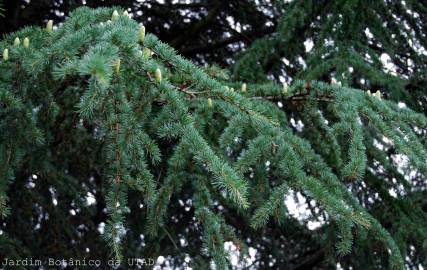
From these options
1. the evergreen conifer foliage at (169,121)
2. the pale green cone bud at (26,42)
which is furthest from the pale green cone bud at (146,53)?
the pale green cone bud at (26,42)

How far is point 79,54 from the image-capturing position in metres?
1.73

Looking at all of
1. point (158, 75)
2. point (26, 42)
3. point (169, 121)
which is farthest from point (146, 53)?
point (26, 42)

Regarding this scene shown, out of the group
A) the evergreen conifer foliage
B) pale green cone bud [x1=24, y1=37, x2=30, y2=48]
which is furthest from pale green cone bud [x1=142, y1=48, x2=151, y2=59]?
pale green cone bud [x1=24, y1=37, x2=30, y2=48]

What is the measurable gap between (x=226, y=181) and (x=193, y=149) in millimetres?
182

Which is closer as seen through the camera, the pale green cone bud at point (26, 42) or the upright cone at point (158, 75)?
the upright cone at point (158, 75)

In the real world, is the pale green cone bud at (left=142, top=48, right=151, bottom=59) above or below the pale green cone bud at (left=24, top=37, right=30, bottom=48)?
below

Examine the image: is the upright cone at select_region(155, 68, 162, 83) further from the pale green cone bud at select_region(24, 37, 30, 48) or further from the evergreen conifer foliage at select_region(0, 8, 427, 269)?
the pale green cone bud at select_region(24, 37, 30, 48)

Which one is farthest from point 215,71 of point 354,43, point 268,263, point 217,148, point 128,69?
point 268,263

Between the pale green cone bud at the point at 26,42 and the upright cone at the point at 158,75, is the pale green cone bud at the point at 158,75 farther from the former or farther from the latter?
the pale green cone bud at the point at 26,42

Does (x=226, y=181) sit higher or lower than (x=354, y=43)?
lower

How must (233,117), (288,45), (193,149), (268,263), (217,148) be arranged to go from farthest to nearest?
(268,263), (288,45), (217,148), (233,117), (193,149)

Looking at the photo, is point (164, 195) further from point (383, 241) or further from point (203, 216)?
point (383, 241)

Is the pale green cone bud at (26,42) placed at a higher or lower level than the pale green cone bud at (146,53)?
higher

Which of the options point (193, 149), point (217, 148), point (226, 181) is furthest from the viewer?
point (217, 148)
